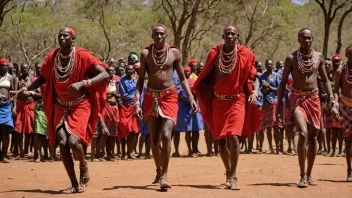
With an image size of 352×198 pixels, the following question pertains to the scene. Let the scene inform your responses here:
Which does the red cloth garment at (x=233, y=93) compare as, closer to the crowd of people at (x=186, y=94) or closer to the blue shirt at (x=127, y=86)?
the crowd of people at (x=186, y=94)

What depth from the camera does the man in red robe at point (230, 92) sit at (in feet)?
29.9

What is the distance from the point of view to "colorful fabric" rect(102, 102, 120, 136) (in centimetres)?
1487

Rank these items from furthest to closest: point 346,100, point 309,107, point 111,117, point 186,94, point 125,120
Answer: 1. point 125,120
2. point 111,117
3. point 346,100
4. point 186,94
5. point 309,107

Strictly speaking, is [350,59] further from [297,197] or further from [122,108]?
[122,108]

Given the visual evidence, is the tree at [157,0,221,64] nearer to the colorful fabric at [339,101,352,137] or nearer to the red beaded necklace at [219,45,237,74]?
the colorful fabric at [339,101,352,137]

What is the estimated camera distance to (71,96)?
866 cm

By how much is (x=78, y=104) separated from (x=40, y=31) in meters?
33.4

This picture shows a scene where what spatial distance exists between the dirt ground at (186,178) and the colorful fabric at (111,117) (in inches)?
34.6

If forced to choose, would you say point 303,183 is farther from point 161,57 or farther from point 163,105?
point 161,57

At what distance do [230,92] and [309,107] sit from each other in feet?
3.82

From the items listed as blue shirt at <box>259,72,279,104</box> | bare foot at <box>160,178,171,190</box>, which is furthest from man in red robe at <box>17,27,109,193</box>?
blue shirt at <box>259,72,279,104</box>

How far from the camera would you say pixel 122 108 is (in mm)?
15203

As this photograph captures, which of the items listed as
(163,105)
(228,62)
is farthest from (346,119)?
(163,105)

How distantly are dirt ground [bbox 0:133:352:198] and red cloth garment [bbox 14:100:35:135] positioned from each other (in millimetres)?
825
